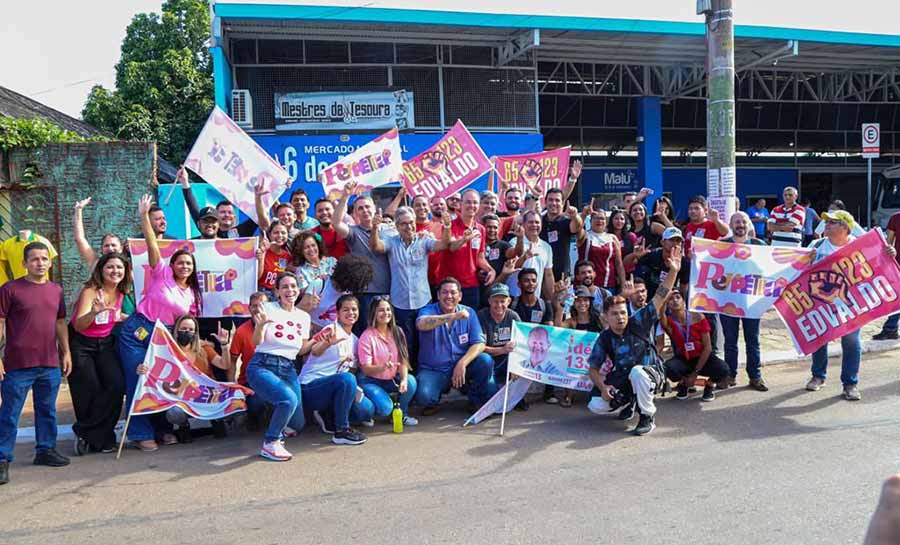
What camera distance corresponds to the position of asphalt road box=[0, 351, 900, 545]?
4160 millimetres

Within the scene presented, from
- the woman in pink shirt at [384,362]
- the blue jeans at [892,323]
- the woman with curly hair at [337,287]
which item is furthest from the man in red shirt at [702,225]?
the woman with curly hair at [337,287]

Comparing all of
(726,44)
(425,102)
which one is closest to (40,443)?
(726,44)

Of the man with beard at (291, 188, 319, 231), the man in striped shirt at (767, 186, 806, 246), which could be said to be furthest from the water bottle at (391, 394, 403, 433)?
the man in striped shirt at (767, 186, 806, 246)

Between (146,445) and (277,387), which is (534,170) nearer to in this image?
(277,387)

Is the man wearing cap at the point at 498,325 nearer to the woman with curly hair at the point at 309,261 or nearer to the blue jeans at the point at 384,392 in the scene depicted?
the blue jeans at the point at 384,392

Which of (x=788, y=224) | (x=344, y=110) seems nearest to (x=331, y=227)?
(x=788, y=224)

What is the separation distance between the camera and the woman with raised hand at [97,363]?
6008 mm

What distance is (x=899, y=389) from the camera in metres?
7.17

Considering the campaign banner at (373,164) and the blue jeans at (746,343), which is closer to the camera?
A: the blue jeans at (746,343)

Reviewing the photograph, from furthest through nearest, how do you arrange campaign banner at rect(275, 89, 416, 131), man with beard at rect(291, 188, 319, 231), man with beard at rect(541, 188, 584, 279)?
1. campaign banner at rect(275, 89, 416, 131)
2. man with beard at rect(541, 188, 584, 279)
3. man with beard at rect(291, 188, 319, 231)

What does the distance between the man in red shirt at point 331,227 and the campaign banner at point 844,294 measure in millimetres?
4519

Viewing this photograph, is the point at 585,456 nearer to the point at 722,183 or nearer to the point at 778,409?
the point at 778,409

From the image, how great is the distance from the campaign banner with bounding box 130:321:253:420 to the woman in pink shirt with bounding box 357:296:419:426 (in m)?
1.04

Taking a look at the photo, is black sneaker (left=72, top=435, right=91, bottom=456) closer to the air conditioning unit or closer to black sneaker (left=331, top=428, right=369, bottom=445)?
black sneaker (left=331, top=428, right=369, bottom=445)
